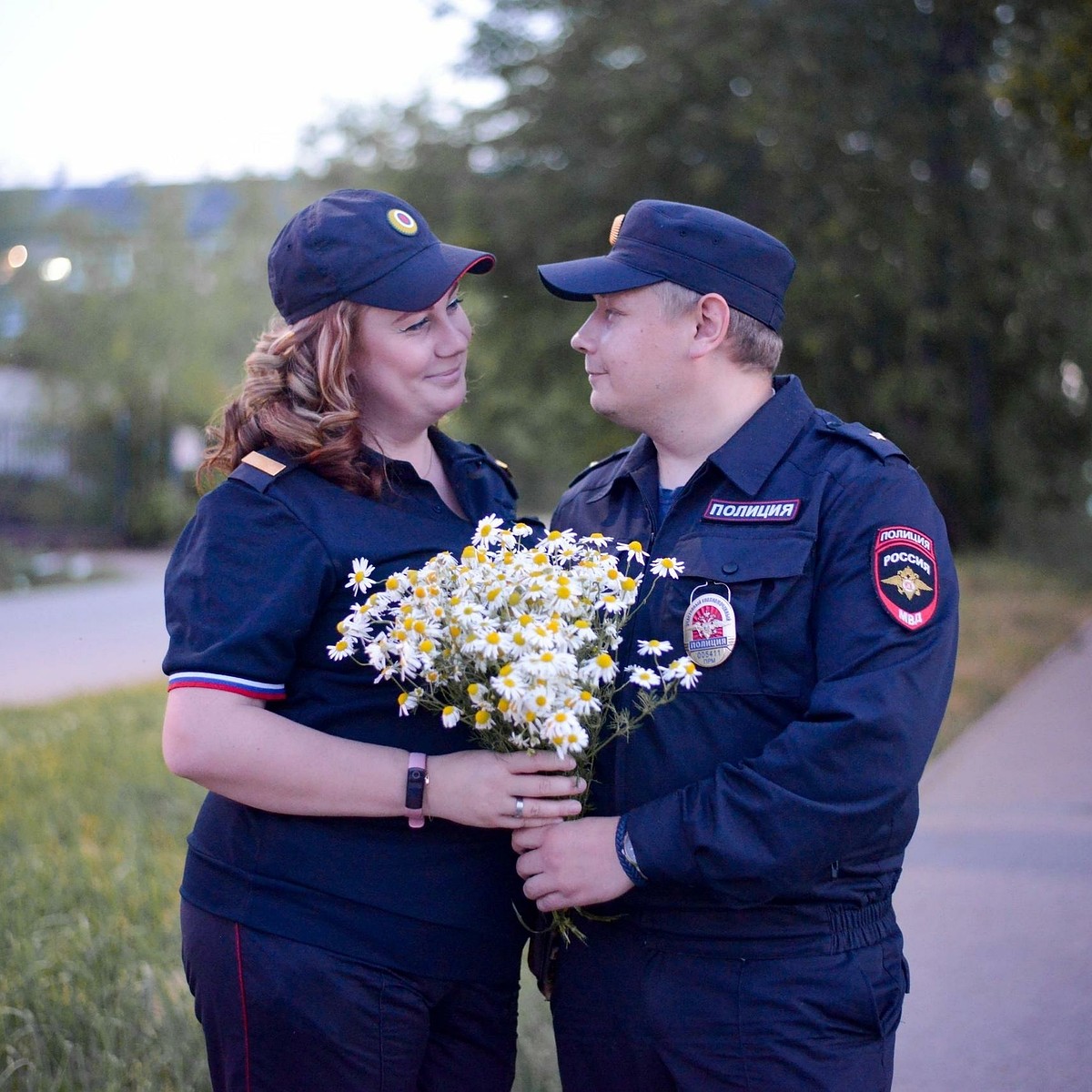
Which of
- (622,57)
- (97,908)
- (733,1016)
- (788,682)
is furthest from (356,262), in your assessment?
(622,57)

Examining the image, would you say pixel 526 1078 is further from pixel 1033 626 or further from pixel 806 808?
pixel 1033 626

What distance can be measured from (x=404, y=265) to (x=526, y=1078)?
2079 mm

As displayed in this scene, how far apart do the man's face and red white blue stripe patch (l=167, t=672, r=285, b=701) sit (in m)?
0.84

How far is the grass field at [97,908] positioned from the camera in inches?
134

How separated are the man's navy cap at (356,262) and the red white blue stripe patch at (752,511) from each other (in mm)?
627

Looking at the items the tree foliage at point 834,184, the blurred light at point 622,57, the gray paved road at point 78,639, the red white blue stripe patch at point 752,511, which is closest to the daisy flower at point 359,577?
the red white blue stripe patch at point 752,511

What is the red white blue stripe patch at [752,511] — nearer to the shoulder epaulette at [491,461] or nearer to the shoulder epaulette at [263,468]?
the shoulder epaulette at [491,461]

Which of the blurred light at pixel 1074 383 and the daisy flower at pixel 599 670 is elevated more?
the daisy flower at pixel 599 670

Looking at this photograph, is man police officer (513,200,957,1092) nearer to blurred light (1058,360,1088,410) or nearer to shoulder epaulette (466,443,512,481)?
shoulder epaulette (466,443,512,481)

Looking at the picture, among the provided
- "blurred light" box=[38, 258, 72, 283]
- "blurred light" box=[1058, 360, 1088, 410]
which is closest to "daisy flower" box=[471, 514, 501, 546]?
"blurred light" box=[1058, 360, 1088, 410]

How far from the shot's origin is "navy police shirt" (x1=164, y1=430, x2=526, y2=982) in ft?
7.07

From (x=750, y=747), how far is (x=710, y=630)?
203 mm

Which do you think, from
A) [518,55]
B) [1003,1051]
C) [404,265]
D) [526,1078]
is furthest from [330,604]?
[518,55]

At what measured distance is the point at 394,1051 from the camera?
7.38 feet
